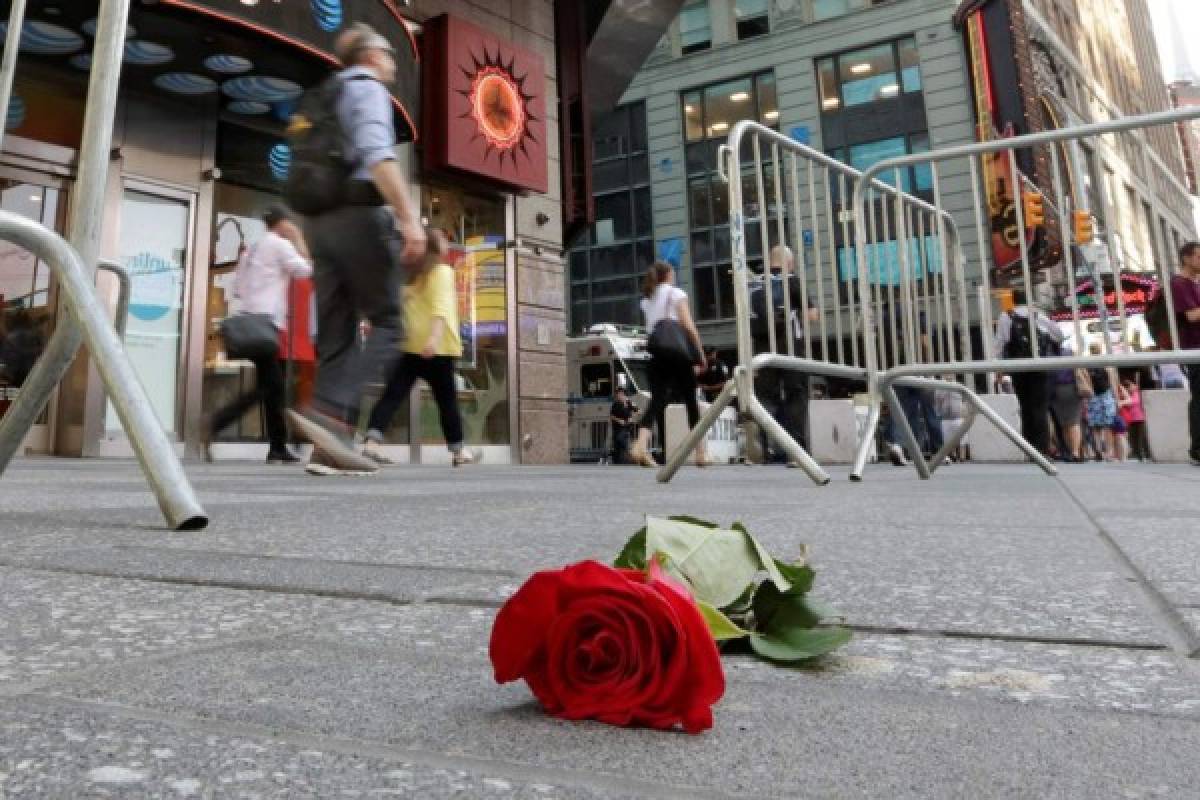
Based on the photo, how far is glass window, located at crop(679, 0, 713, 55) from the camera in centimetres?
2827

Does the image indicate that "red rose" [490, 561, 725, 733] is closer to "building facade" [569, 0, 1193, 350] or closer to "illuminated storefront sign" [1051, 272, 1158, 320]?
"illuminated storefront sign" [1051, 272, 1158, 320]

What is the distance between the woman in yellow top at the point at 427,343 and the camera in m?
5.68

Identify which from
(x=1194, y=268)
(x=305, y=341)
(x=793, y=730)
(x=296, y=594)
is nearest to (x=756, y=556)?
(x=793, y=730)

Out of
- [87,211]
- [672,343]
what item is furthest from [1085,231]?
[87,211]

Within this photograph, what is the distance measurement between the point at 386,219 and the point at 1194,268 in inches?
223

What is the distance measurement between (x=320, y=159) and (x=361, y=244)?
15.6 inches

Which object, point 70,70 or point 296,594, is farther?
point 70,70

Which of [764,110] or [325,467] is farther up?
[764,110]

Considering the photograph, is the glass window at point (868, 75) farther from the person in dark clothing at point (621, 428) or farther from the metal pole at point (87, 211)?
the metal pole at point (87, 211)

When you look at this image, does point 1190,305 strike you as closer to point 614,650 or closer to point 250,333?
point 250,333

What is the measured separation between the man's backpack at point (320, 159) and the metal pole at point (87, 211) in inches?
64.7

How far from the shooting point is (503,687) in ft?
2.28

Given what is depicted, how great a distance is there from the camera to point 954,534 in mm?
1829

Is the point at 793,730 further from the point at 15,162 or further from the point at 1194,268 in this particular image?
the point at 15,162
